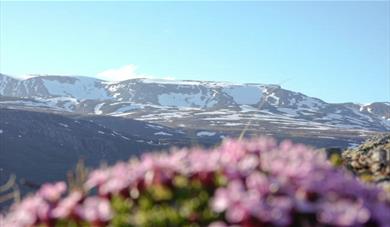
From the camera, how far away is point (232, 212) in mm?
3502

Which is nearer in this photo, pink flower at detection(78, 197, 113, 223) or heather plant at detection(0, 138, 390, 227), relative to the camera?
heather plant at detection(0, 138, 390, 227)

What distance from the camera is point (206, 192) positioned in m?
4.46

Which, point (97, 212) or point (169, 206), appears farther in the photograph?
point (169, 206)

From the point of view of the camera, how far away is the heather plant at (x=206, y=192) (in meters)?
3.80

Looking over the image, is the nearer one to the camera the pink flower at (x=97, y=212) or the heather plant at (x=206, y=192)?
the heather plant at (x=206, y=192)

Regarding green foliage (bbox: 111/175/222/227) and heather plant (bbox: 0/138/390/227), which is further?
green foliage (bbox: 111/175/222/227)

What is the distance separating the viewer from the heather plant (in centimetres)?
380

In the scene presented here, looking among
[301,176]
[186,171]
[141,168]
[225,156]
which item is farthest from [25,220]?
[301,176]

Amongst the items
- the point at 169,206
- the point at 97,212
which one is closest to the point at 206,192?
the point at 169,206

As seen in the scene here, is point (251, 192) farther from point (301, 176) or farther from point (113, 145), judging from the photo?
point (113, 145)

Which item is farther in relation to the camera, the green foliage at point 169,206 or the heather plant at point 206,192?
the green foliage at point 169,206

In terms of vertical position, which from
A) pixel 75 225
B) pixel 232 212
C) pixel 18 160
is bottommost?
pixel 18 160

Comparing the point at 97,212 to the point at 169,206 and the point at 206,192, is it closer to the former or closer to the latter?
the point at 169,206

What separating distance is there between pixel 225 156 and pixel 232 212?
3.73ft
